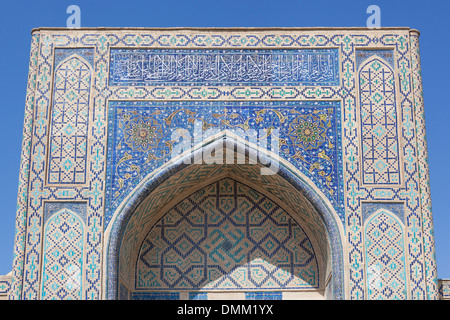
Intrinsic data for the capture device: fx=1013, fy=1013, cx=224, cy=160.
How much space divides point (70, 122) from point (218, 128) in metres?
1.31

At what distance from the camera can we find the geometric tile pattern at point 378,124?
8867mm

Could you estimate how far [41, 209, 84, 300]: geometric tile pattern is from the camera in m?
8.51

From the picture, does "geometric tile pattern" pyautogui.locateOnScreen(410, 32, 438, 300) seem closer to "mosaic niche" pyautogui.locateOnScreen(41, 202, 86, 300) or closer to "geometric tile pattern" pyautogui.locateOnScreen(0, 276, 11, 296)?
"mosaic niche" pyautogui.locateOnScreen(41, 202, 86, 300)

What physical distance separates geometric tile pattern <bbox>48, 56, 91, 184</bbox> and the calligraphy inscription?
306 mm

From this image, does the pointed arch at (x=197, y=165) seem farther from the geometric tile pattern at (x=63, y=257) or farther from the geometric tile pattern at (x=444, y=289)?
the geometric tile pattern at (x=444, y=289)

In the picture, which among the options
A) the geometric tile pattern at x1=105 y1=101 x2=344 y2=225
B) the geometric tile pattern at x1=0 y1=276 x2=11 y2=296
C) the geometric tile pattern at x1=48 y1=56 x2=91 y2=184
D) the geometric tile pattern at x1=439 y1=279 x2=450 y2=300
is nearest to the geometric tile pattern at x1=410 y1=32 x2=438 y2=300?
the geometric tile pattern at x1=439 y1=279 x2=450 y2=300

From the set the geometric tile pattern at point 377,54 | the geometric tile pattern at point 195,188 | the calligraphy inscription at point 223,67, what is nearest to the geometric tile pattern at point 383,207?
the geometric tile pattern at point 195,188

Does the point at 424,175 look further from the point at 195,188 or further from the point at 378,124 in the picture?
the point at 195,188

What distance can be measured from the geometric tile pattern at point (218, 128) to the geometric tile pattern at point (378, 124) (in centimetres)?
25

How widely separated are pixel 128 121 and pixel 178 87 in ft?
1.78

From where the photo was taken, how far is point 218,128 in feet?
29.5
